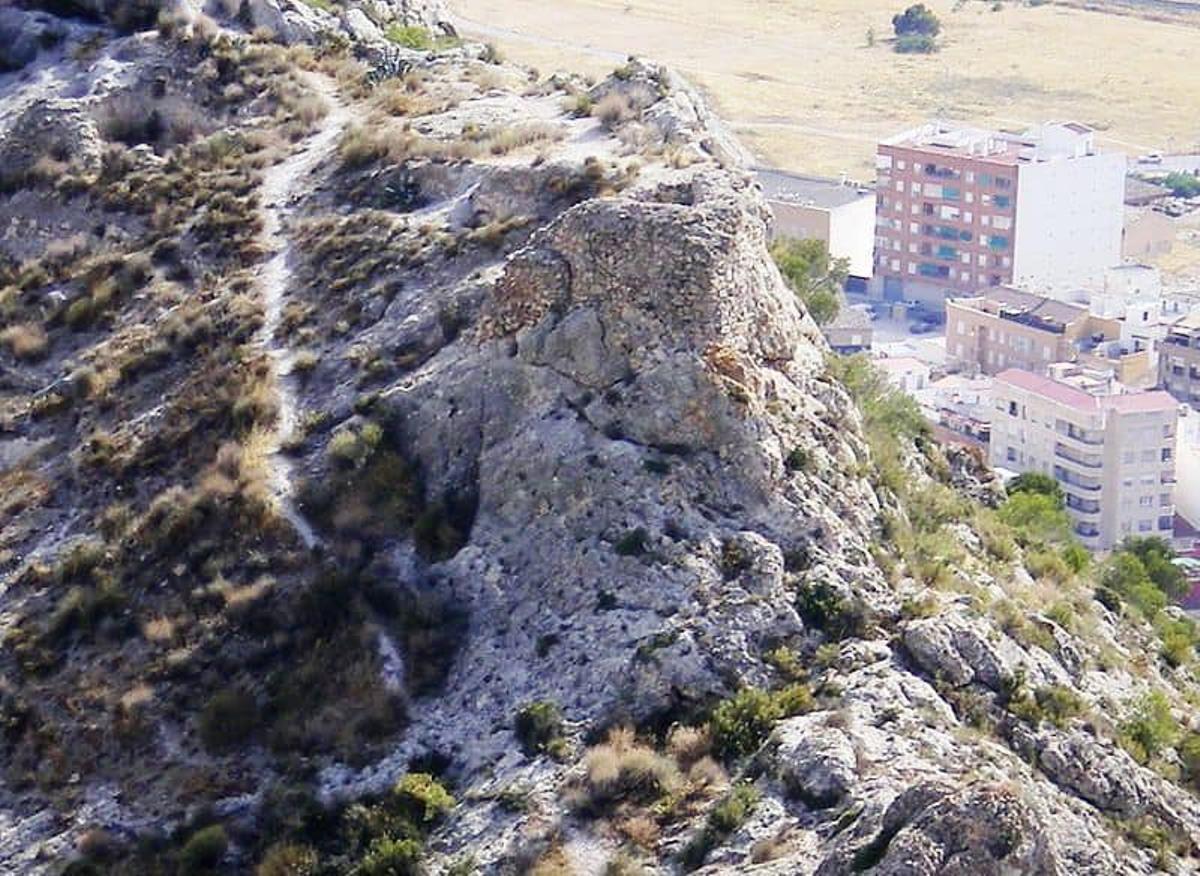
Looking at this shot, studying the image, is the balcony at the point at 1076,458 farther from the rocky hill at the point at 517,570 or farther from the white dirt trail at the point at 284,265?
the white dirt trail at the point at 284,265

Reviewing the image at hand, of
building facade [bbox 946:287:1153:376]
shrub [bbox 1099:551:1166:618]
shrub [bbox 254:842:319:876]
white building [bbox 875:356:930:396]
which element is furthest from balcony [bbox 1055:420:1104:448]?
shrub [bbox 254:842:319:876]

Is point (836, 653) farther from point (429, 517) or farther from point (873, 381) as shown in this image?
point (873, 381)

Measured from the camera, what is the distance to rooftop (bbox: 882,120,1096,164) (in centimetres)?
14100

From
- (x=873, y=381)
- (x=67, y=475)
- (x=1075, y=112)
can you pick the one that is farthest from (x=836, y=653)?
(x=1075, y=112)

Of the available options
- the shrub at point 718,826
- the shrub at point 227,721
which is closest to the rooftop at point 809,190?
the shrub at point 227,721

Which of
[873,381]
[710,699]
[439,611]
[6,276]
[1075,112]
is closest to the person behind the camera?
[710,699]

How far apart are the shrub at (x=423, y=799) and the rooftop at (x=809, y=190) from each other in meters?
107

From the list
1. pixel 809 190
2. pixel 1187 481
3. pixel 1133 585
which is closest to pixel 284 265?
pixel 1133 585

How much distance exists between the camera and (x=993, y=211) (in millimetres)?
140500

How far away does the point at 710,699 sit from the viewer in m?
27.6

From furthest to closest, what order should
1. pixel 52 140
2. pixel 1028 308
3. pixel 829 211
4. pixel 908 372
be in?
pixel 829 211, pixel 1028 308, pixel 908 372, pixel 52 140

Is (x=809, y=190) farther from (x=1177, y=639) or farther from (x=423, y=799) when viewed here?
(x=423, y=799)

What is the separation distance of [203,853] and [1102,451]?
74819 millimetres

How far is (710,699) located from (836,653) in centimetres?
187
